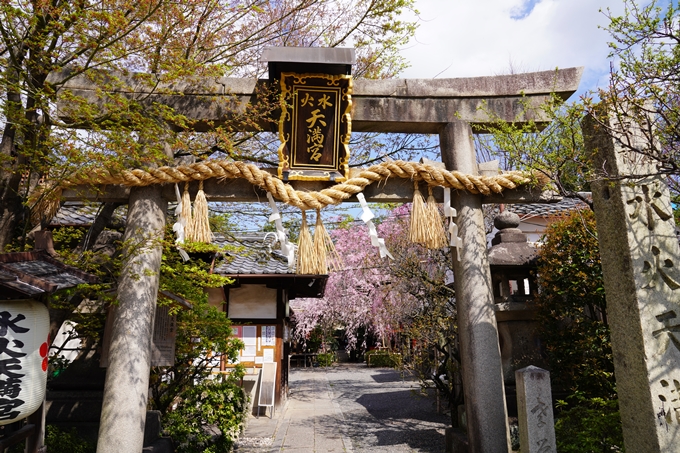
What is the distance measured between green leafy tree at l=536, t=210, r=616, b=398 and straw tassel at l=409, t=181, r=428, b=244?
236 cm

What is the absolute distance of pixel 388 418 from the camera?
34.3 ft

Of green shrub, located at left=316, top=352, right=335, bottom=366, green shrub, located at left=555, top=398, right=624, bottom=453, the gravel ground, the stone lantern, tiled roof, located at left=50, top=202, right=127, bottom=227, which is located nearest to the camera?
green shrub, located at left=555, top=398, right=624, bottom=453

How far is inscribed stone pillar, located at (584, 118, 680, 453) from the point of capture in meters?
3.25

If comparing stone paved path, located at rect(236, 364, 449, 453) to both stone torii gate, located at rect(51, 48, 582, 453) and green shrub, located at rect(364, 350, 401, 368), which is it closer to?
stone torii gate, located at rect(51, 48, 582, 453)

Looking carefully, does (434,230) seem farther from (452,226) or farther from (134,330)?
(134,330)

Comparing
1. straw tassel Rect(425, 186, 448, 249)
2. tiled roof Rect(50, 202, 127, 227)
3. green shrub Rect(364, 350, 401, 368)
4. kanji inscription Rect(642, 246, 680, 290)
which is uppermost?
tiled roof Rect(50, 202, 127, 227)

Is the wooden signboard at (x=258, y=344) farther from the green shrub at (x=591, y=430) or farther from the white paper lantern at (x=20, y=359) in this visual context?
the white paper lantern at (x=20, y=359)

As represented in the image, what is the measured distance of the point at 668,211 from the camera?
3.65 metres

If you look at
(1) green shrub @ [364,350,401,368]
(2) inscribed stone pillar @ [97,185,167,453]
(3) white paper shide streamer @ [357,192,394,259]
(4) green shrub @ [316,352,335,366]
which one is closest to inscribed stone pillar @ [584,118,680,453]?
(3) white paper shide streamer @ [357,192,394,259]

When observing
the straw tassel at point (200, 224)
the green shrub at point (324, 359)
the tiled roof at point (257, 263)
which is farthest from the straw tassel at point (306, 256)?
the green shrub at point (324, 359)

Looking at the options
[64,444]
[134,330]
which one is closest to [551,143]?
[134,330]

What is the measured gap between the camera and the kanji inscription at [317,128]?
5.00 metres

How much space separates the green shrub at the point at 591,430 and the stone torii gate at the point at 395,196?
2.13ft

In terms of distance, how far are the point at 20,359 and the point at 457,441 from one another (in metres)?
4.77
